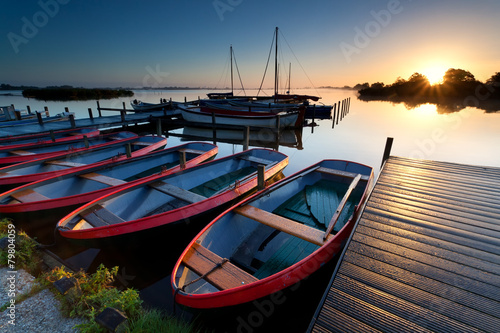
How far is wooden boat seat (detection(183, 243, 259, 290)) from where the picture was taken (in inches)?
135

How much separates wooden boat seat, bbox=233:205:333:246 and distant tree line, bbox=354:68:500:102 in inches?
3140

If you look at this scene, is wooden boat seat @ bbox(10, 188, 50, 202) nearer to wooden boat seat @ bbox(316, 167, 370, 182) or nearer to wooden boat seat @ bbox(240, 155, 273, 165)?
wooden boat seat @ bbox(240, 155, 273, 165)

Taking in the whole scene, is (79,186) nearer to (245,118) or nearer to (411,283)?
(411,283)

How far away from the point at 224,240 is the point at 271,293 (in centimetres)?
171

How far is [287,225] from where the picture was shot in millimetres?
4664

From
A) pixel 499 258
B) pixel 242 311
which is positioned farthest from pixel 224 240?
pixel 499 258

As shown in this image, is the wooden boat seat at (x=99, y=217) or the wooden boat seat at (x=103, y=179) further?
the wooden boat seat at (x=103, y=179)

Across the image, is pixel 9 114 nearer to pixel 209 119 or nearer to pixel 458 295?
pixel 209 119

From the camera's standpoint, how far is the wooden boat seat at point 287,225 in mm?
4348

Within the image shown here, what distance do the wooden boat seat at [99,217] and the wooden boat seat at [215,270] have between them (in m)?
2.20

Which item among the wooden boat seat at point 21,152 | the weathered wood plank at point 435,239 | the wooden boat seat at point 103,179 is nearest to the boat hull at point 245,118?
the wooden boat seat at point 21,152

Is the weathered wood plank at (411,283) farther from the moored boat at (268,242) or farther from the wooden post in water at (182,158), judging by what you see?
the wooden post in water at (182,158)

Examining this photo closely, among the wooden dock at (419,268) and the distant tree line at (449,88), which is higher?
the distant tree line at (449,88)

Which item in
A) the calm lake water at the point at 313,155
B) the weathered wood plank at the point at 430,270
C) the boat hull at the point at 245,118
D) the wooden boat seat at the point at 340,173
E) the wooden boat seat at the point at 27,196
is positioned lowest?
the calm lake water at the point at 313,155
